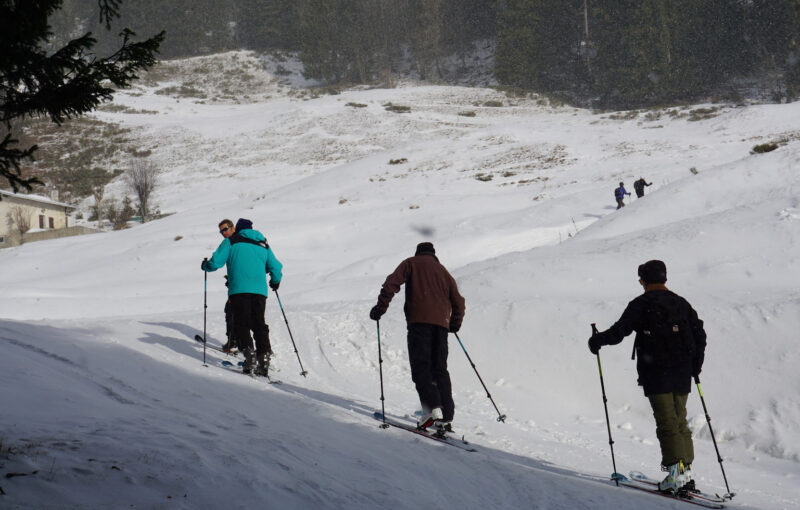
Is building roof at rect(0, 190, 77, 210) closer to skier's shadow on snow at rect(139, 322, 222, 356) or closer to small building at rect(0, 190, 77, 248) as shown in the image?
small building at rect(0, 190, 77, 248)

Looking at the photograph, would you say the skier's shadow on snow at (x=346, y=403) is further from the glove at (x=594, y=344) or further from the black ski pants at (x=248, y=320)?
the glove at (x=594, y=344)

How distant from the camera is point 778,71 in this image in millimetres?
62531

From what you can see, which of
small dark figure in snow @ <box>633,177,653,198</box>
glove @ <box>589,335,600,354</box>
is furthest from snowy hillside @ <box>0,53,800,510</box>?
small dark figure in snow @ <box>633,177,653,198</box>

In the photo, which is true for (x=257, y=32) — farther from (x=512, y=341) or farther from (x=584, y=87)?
(x=512, y=341)

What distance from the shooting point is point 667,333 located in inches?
202

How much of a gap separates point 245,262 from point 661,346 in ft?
16.5

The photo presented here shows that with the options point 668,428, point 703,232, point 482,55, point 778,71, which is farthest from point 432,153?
point 482,55

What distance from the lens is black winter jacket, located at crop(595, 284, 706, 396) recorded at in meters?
5.13

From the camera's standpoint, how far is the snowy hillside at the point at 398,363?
381 centimetres

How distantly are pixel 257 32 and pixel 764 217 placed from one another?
3876 inches

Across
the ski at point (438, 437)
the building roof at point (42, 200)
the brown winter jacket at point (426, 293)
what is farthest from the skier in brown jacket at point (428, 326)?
the building roof at point (42, 200)

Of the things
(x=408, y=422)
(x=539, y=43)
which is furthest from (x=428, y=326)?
(x=539, y=43)

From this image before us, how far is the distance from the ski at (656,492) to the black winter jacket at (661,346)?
776 millimetres

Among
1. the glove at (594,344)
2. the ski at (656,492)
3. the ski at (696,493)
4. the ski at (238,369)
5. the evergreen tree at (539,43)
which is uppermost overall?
the evergreen tree at (539,43)
